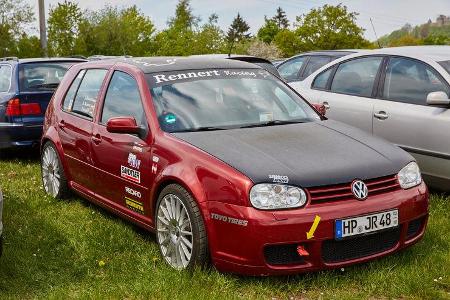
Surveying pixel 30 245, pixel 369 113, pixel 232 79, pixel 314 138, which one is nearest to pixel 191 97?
pixel 232 79

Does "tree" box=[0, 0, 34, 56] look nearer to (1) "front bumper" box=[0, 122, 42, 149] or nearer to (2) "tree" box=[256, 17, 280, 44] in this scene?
(1) "front bumper" box=[0, 122, 42, 149]

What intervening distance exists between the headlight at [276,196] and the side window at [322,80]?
12.5 feet

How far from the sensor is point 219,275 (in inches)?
159

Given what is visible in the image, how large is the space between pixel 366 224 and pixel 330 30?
57.1m

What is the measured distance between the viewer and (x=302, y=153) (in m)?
4.14

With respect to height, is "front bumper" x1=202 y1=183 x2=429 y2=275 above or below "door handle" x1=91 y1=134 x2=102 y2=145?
below

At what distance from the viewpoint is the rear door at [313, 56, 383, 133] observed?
6633 mm

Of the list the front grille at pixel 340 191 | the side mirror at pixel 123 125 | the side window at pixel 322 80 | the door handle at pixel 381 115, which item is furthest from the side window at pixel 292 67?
the front grille at pixel 340 191

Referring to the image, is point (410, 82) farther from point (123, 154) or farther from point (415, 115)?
point (123, 154)

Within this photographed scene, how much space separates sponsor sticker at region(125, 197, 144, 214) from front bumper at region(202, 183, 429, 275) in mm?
956

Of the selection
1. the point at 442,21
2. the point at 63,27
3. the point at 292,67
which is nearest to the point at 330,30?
the point at 63,27

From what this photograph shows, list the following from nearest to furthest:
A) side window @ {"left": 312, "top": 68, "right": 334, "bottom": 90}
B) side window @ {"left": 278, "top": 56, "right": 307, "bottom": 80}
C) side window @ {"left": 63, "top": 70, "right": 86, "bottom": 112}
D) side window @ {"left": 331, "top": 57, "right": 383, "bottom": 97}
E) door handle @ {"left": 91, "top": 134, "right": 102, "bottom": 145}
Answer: door handle @ {"left": 91, "top": 134, "right": 102, "bottom": 145}
side window @ {"left": 63, "top": 70, "right": 86, "bottom": 112}
side window @ {"left": 331, "top": 57, "right": 383, "bottom": 97}
side window @ {"left": 312, "top": 68, "right": 334, "bottom": 90}
side window @ {"left": 278, "top": 56, "right": 307, "bottom": 80}

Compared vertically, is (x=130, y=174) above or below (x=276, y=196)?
below

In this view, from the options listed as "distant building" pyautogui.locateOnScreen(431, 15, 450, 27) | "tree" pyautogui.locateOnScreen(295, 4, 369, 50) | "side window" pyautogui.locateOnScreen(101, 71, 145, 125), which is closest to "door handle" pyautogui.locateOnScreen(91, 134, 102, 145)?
"side window" pyautogui.locateOnScreen(101, 71, 145, 125)
